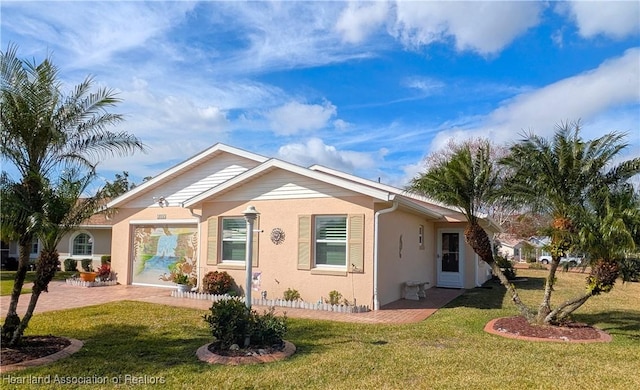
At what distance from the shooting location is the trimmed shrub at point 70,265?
2341 centimetres

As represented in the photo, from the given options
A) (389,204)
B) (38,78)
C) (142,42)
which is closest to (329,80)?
(389,204)

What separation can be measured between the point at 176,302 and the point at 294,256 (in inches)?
142

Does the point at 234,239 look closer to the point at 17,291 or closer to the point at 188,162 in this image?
the point at 188,162

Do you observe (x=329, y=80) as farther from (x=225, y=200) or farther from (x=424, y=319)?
(x=424, y=319)

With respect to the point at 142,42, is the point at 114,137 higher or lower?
lower

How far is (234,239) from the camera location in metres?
14.2

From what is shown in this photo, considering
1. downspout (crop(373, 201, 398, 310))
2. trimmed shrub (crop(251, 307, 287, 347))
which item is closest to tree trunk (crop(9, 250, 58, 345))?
trimmed shrub (crop(251, 307, 287, 347))

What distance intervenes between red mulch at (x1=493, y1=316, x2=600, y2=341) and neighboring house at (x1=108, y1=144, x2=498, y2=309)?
11.1 ft

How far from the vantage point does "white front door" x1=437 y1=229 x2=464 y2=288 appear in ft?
56.9

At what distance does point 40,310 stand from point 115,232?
6.99 meters

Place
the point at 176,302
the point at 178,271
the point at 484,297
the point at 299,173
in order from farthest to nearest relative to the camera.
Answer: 1. the point at 178,271
2. the point at 484,297
3. the point at 299,173
4. the point at 176,302

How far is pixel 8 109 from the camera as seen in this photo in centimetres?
694

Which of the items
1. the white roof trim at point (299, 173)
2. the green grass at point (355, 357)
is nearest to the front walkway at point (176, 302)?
the green grass at point (355, 357)

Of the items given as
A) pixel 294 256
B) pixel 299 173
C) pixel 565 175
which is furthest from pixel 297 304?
pixel 565 175
